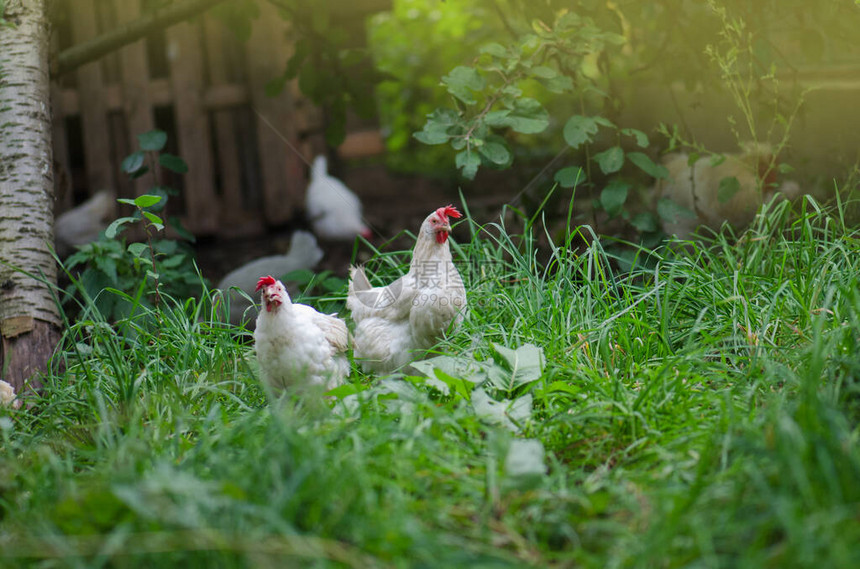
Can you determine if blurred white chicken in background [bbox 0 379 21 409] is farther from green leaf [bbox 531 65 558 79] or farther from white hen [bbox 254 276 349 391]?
green leaf [bbox 531 65 558 79]

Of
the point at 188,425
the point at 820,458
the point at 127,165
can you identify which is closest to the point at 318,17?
the point at 127,165

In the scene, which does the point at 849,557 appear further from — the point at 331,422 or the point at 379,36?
the point at 379,36

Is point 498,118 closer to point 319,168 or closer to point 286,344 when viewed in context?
point 286,344

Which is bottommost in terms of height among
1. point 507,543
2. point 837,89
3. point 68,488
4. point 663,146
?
point 507,543

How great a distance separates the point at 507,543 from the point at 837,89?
4.09 metres

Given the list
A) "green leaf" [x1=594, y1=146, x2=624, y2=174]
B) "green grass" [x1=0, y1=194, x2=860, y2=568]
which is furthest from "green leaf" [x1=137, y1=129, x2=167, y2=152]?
"green leaf" [x1=594, y1=146, x2=624, y2=174]

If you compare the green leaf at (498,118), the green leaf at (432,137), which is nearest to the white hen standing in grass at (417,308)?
the green leaf at (432,137)

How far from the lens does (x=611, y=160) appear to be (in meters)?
3.41

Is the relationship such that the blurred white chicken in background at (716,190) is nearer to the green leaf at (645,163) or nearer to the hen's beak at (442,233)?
the green leaf at (645,163)

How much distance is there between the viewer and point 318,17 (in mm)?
4047

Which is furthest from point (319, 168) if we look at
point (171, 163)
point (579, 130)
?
point (579, 130)

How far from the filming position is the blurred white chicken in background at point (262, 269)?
395 cm

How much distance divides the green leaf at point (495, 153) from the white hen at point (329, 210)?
231 cm

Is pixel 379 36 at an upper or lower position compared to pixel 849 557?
upper
